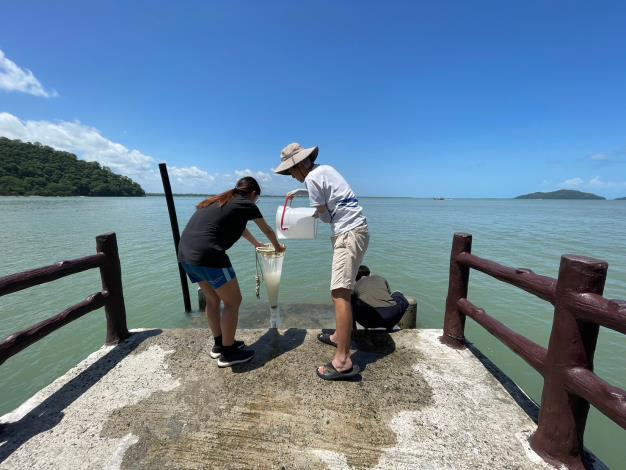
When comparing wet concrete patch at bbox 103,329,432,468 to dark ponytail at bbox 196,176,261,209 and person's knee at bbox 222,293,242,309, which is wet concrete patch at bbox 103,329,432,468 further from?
dark ponytail at bbox 196,176,261,209

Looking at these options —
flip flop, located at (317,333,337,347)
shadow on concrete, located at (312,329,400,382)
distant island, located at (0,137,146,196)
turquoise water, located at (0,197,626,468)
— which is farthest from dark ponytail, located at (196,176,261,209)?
distant island, located at (0,137,146,196)

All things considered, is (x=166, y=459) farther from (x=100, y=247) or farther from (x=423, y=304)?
(x=423, y=304)

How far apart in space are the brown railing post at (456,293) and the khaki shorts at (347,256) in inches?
42.7

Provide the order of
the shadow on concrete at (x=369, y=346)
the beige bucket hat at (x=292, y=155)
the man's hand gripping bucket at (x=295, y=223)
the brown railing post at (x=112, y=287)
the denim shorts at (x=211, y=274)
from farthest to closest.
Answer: the man's hand gripping bucket at (x=295, y=223) < the brown railing post at (x=112, y=287) < the shadow on concrete at (x=369, y=346) < the beige bucket hat at (x=292, y=155) < the denim shorts at (x=211, y=274)

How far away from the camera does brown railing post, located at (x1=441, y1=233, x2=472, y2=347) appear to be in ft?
10.00

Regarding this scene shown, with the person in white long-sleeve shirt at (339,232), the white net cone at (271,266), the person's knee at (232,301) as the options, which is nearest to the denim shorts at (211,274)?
the person's knee at (232,301)

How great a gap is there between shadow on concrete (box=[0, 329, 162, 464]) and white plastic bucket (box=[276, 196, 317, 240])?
2046mm

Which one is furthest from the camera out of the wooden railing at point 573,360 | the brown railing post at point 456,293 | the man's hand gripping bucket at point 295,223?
the man's hand gripping bucket at point 295,223

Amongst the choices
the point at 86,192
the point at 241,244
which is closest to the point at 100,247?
the point at 241,244

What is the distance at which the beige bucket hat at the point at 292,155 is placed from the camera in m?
2.70

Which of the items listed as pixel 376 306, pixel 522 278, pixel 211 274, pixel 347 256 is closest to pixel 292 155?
pixel 347 256

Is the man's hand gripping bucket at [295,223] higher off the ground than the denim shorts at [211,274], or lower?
higher

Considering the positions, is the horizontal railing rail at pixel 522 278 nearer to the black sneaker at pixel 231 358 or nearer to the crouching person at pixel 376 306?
the crouching person at pixel 376 306

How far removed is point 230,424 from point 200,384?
1.95 ft
